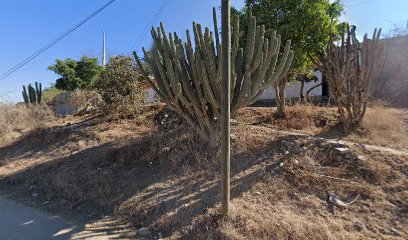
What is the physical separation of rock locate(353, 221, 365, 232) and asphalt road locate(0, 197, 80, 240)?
3.93m

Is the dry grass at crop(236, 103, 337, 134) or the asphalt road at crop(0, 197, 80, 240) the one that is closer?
the asphalt road at crop(0, 197, 80, 240)

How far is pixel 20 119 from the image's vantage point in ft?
41.9

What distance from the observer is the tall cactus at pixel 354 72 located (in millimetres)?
6629

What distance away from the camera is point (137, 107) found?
1059 cm

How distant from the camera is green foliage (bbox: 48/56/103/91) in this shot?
16141 millimetres

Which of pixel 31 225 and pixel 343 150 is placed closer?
pixel 31 225

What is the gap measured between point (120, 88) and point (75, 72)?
7.30 m

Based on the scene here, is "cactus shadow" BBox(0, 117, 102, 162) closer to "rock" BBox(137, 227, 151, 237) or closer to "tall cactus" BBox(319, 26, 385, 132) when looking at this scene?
"rock" BBox(137, 227, 151, 237)

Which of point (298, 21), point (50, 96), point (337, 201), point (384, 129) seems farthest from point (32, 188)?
point (50, 96)

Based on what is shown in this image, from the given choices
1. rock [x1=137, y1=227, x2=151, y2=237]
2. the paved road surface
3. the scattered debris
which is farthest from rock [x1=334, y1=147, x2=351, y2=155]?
the paved road surface

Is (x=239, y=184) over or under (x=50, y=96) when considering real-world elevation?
under

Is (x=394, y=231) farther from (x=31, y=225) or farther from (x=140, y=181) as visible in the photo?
(x=31, y=225)

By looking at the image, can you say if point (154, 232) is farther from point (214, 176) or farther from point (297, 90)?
point (297, 90)

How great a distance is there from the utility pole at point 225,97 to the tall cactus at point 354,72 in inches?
152
